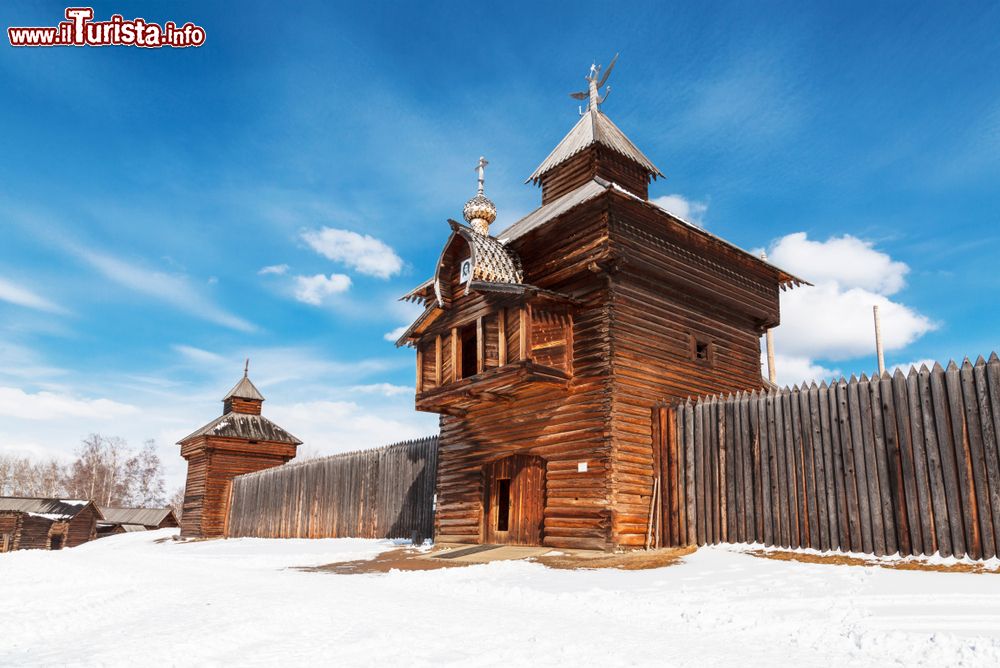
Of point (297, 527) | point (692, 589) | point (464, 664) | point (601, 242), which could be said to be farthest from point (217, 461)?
point (464, 664)

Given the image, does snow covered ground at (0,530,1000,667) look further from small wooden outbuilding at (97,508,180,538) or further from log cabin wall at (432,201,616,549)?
small wooden outbuilding at (97,508,180,538)

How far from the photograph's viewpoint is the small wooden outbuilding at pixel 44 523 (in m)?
48.1

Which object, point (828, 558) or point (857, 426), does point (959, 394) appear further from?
point (828, 558)

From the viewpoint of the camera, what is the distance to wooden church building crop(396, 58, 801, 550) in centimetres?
1551

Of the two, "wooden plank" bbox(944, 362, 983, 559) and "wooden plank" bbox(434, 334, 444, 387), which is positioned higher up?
"wooden plank" bbox(434, 334, 444, 387)

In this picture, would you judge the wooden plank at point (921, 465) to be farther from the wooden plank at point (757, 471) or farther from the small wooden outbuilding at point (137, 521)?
the small wooden outbuilding at point (137, 521)

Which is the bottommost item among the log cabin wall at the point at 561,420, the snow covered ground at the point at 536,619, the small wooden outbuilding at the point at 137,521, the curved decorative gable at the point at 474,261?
the small wooden outbuilding at the point at 137,521

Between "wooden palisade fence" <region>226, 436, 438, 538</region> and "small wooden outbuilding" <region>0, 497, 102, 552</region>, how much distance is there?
81.4 ft

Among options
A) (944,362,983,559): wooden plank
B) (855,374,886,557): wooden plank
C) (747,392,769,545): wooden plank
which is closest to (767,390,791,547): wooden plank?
(747,392,769,545): wooden plank

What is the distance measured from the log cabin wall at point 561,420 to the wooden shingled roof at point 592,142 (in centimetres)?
451

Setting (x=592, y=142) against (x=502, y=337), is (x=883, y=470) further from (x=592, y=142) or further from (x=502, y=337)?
(x=592, y=142)

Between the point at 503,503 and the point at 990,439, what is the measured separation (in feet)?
35.3

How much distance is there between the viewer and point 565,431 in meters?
16.2

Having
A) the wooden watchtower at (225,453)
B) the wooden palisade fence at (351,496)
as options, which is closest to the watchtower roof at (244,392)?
the wooden watchtower at (225,453)
